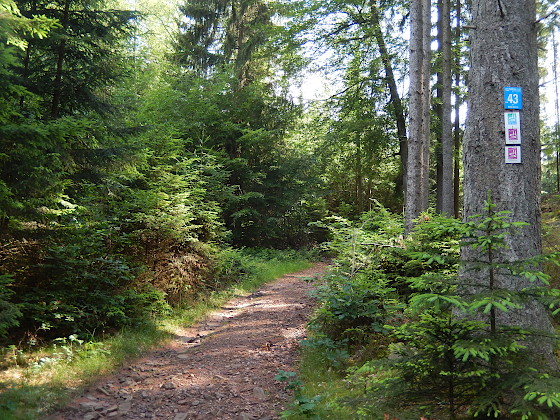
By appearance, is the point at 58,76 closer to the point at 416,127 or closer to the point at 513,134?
the point at 513,134

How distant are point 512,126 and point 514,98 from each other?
265 millimetres

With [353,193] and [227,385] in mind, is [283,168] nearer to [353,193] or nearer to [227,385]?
[353,193]

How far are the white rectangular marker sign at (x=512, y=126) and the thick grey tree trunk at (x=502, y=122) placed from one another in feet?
0.13

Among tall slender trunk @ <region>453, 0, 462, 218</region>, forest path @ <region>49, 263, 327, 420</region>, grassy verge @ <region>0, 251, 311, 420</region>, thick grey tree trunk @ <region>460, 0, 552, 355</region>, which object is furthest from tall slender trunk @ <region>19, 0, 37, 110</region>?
tall slender trunk @ <region>453, 0, 462, 218</region>

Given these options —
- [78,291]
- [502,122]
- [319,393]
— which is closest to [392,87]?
[502,122]

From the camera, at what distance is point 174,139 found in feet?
30.8

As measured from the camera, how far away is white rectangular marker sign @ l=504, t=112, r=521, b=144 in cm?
349

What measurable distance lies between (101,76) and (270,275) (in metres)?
8.96

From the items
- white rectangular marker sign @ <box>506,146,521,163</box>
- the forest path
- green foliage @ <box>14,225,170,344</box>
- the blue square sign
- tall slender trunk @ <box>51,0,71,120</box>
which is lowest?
the forest path

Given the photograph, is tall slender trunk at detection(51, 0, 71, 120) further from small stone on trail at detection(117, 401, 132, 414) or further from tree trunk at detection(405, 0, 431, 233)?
tree trunk at detection(405, 0, 431, 233)

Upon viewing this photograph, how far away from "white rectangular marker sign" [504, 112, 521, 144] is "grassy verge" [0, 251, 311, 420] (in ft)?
17.7

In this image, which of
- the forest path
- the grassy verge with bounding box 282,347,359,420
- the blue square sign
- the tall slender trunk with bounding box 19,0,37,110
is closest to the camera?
the blue square sign

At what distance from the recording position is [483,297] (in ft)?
8.02

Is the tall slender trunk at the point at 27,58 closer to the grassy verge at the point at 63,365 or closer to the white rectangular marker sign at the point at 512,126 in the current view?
the grassy verge at the point at 63,365
